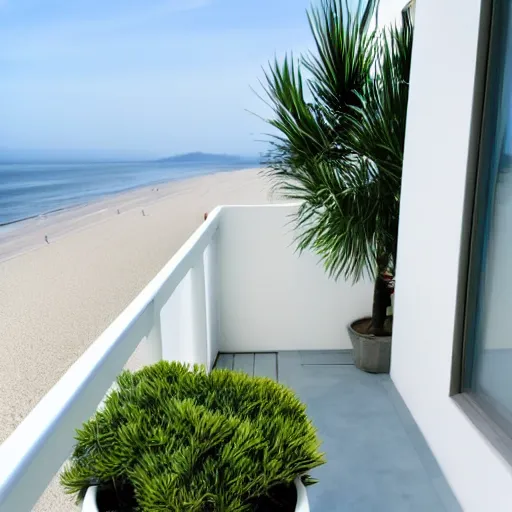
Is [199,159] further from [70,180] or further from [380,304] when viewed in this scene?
[380,304]

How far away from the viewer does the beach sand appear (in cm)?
229

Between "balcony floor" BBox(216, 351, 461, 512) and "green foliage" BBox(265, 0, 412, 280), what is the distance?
81cm

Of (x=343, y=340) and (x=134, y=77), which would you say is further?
(x=134, y=77)

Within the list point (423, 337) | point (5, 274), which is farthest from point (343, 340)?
point (5, 274)

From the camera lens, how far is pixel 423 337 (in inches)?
81.7

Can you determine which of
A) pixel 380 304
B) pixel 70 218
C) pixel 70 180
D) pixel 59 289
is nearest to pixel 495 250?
pixel 380 304

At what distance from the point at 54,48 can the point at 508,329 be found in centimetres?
2594

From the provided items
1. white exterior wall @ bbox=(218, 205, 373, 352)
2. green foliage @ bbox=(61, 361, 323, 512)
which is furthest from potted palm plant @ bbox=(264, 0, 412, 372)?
green foliage @ bbox=(61, 361, 323, 512)

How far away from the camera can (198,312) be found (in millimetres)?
2715

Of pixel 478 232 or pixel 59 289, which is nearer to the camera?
pixel 478 232

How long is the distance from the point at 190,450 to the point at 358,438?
186cm

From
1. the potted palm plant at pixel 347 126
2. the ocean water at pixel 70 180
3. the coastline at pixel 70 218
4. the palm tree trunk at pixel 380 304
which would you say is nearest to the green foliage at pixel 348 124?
the potted palm plant at pixel 347 126

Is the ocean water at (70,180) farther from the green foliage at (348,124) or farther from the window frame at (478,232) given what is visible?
the window frame at (478,232)

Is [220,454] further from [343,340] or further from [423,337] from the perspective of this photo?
[343,340]
